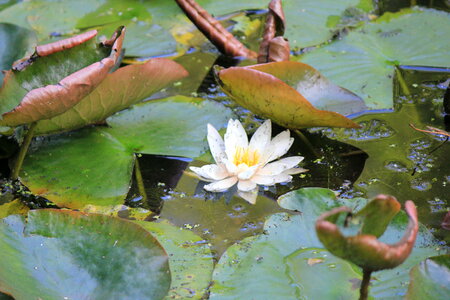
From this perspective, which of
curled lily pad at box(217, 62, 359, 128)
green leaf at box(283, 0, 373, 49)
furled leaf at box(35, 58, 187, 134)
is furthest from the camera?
green leaf at box(283, 0, 373, 49)

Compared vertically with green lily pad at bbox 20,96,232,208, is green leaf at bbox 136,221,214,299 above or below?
below

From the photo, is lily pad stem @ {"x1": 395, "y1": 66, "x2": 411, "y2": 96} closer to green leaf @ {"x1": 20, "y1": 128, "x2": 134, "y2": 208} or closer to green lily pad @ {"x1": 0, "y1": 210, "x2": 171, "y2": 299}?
green leaf @ {"x1": 20, "y1": 128, "x2": 134, "y2": 208}

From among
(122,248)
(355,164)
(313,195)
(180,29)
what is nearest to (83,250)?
(122,248)

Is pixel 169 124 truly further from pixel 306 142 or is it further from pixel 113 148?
pixel 306 142

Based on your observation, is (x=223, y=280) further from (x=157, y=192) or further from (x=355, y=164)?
(x=355, y=164)

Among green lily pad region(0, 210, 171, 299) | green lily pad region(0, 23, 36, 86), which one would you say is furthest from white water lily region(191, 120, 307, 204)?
green lily pad region(0, 23, 36, 86)

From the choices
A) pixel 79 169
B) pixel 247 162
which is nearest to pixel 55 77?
pixel 79 169
